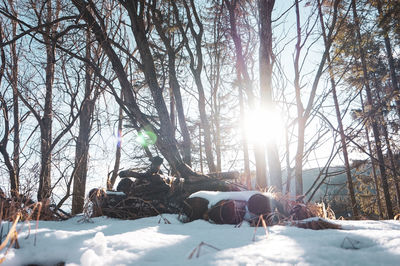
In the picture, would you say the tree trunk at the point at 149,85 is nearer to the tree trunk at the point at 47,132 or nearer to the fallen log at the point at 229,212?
the tree trunk at the point at 47,132

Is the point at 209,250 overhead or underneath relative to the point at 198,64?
underneath

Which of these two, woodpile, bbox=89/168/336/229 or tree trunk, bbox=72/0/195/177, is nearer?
woodpile, bbox=89/168/336/229

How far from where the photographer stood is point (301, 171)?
11.1 feet

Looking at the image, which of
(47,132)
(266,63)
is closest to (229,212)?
(266,63)

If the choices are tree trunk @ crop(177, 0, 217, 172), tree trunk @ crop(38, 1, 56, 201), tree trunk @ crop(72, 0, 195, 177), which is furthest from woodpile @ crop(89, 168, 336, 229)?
tree trunk @ crop(177, 0, 217, 172)

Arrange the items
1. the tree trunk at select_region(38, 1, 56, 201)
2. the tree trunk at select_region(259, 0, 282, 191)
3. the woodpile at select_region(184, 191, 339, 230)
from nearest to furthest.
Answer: the woodpile at select_region(184, 191, 339, 230), the tree trunk at select_region(259, 0, 282, 191), the tree trunk at select_region(38, 1, 56, 201)

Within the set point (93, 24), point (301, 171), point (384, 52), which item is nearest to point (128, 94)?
point (93, 24)

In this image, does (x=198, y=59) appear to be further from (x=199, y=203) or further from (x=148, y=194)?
(x=199, y=203)

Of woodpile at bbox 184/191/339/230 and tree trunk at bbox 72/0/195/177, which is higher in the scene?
tree trunk at bbox 72/0/195/177

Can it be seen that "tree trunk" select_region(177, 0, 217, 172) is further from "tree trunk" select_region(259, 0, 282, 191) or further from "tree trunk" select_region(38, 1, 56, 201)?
"tree trunk" select_region(38, 1, 56, 201)

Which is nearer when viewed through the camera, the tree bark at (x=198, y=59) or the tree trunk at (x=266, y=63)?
the tree trunk at (x=266, y=63)

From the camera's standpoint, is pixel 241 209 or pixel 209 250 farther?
pixel 241 209

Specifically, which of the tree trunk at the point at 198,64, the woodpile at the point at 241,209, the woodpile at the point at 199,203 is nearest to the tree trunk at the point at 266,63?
the woodpile at the point at 199,203

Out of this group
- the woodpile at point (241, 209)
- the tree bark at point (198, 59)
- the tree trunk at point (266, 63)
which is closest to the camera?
the woodpile at point (241, 209)
